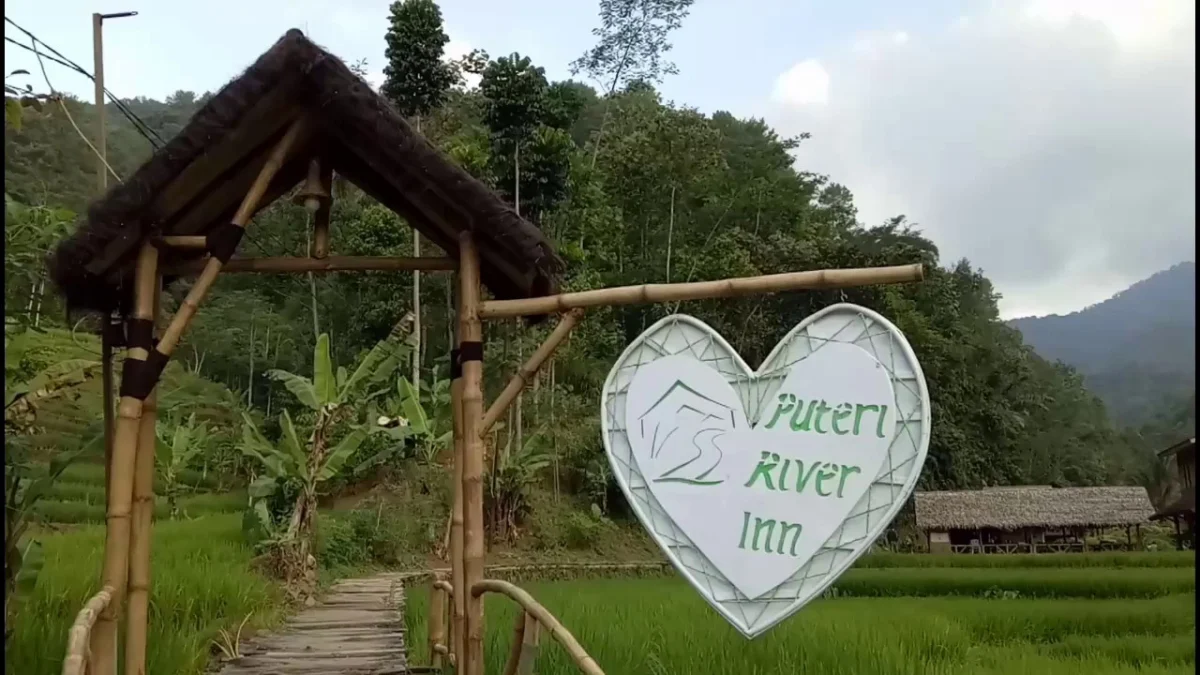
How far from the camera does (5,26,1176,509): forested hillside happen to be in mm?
16250

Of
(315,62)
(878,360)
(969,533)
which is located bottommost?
(969,533)

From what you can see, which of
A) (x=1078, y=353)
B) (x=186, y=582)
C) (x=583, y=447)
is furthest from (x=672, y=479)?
(x=1078, y=353)

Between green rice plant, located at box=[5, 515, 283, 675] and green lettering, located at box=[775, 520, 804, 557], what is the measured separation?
2.40m

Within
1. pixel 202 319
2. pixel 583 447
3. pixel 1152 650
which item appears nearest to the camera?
pixel 1152 650

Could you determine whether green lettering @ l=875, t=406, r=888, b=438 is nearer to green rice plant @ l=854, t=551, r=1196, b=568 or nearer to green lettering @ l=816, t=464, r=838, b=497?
green lettering @ l=816, t=464, r=838, b=497

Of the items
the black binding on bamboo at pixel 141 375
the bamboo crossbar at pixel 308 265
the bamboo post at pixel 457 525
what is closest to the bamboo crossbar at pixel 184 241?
the bamboo crossbar at pixel 308 265

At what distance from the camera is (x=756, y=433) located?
2967 millimetres

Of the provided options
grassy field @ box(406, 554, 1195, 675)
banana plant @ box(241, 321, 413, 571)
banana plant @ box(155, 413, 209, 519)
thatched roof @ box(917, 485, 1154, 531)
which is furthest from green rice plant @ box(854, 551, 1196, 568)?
banana plant @ box(155, 413, 209, 519)

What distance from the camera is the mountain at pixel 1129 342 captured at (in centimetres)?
7612

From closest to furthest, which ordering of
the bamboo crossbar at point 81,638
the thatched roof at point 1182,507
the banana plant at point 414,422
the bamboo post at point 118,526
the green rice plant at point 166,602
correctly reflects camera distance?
1. the bamboo crossbar at point 81,638
2. the bamboo post at point 118,526
3. the green rice plant at point 166,602
4. the banana plant at point 414,422
5. the thatched roof at point 1182,507

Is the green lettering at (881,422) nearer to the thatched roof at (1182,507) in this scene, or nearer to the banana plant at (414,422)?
the banana plant at (414,422)

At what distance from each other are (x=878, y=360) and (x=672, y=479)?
70 centimetres

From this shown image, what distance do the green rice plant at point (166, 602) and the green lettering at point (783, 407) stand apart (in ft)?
8.16

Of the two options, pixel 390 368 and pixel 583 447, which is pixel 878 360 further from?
pixel 583 447
